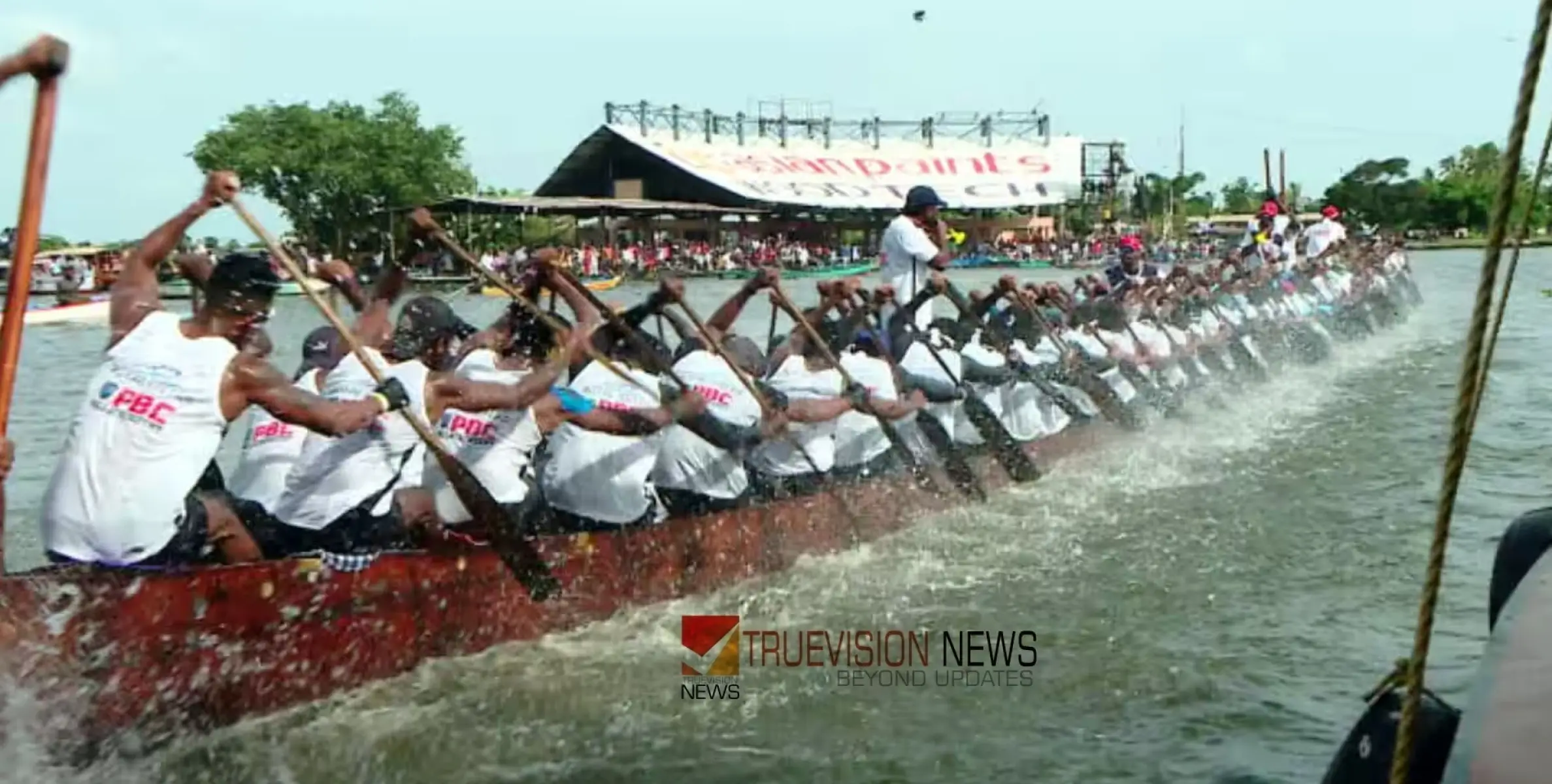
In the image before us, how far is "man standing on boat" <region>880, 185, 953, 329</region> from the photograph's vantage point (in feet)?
36.1

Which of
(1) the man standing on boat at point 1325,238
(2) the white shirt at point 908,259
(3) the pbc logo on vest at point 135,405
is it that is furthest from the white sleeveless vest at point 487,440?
(1) the man standing on boat at point 1325,238

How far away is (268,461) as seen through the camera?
6.57 m

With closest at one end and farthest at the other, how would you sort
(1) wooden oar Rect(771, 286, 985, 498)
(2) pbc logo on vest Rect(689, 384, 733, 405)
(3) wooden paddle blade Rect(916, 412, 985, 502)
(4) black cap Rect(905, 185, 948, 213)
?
1. (2) pbc logo on vest Rect(689, 384, 733, 405)
2. (1) wooden oar Rect(771, 286, 985, 498)
3. (3) wooden paddle blade Rect(916, 412, 985, 502)
4. (4) black cap Rect(905, 185, 948, 213)


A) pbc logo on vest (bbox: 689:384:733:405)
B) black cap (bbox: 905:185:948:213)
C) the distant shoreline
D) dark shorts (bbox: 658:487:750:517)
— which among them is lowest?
the distant shoreline

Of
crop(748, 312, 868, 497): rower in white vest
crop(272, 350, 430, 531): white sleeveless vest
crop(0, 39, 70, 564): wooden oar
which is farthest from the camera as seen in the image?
crop(748, 312, 868, 497): rower in white vest

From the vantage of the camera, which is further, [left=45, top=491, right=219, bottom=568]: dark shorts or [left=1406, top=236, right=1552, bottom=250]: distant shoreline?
[left=1406, top=236, right=1552, bottom=250]: distant shoreline

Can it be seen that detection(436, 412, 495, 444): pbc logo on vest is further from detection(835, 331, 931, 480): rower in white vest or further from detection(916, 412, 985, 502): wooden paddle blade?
detection(916, 412, 985, 502): wooden paddle blade

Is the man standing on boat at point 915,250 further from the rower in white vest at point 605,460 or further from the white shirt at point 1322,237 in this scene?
the white shirt at point 1322,237

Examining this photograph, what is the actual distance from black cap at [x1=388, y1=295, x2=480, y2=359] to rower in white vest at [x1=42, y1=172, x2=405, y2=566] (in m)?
1.19

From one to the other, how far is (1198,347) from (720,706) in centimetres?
1033

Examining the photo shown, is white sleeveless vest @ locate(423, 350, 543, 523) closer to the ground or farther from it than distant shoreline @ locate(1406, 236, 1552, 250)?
farther from it

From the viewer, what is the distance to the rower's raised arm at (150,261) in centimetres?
551

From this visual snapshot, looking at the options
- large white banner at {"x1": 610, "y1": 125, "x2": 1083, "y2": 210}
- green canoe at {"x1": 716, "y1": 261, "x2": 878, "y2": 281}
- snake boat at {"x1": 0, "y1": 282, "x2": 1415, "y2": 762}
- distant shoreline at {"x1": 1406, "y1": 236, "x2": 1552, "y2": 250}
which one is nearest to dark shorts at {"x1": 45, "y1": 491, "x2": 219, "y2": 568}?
snake boat at {"x1": 0, "y1": 282, "x2": 1415, "y2": 762}

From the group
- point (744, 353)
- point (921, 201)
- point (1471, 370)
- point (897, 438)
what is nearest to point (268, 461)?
point (744, 353)
